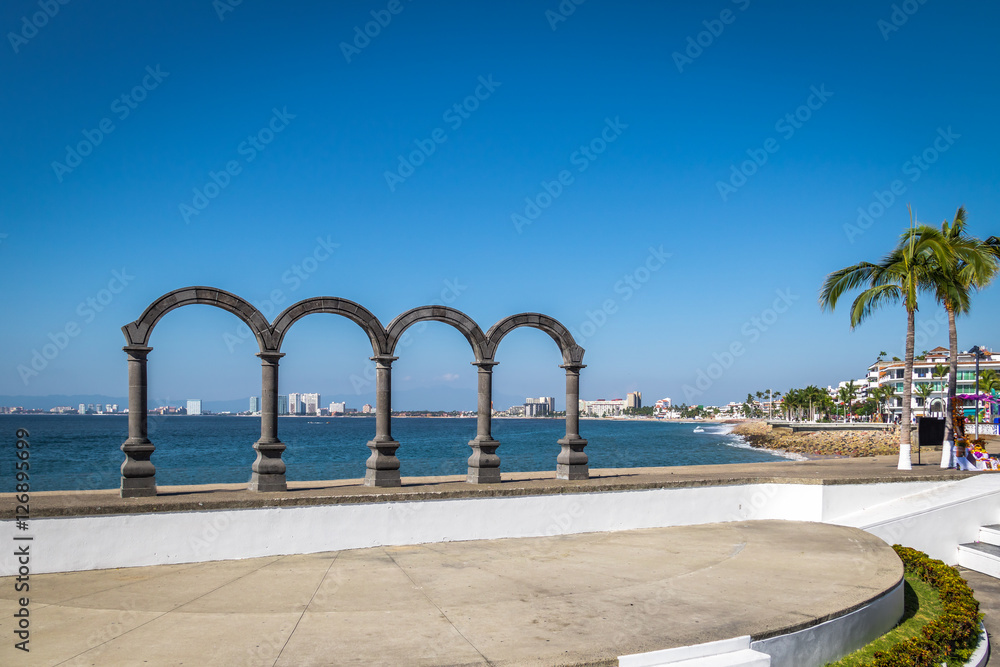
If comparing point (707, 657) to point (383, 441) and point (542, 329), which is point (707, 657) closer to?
point (383, 441)

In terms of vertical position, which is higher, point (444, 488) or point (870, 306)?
point (870, 306)

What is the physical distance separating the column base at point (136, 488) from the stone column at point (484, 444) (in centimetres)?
511

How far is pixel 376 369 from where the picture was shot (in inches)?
462

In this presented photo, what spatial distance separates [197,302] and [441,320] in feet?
13.5

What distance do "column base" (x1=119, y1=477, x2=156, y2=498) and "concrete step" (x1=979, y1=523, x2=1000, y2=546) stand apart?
1569cm

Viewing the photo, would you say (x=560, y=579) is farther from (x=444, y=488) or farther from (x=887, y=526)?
(x=887, y=526)

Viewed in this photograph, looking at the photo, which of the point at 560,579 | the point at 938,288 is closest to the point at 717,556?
the point at 560,579

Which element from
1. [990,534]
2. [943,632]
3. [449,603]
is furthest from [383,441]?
[990,534]

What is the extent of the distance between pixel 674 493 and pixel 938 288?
36.9ft

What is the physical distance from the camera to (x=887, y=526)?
1283 centimetres

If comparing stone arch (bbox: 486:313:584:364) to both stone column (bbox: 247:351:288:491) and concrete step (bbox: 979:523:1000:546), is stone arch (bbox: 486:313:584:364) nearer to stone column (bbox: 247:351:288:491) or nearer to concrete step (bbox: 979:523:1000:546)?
stone column (bbox: 247:351:288:491)

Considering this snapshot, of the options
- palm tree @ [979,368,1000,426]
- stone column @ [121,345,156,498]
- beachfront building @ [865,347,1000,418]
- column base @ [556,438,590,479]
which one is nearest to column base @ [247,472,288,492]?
stone column @ [121,345,156,498]

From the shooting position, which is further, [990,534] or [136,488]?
[990,534]

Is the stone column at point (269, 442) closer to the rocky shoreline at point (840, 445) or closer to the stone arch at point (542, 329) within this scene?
the stone arch at point (542, 329)
